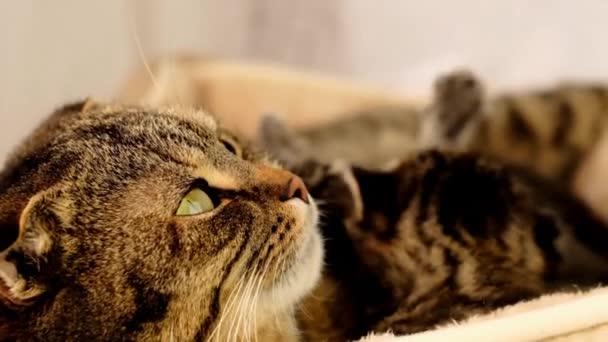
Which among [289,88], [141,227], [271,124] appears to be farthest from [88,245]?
[289,88]

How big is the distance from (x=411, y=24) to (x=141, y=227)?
162cm

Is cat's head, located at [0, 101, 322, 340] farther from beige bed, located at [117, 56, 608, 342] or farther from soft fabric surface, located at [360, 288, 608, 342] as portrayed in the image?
beige bed, located at [117, 56, 608, 342]

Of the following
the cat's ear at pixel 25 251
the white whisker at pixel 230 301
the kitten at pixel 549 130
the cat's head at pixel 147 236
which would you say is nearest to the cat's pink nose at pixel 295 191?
the cat's head at pixel 147 236

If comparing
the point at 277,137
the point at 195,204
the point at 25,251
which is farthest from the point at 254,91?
the point at 25,251

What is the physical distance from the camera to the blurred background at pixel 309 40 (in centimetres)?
166

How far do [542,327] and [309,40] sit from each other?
65.6 inches

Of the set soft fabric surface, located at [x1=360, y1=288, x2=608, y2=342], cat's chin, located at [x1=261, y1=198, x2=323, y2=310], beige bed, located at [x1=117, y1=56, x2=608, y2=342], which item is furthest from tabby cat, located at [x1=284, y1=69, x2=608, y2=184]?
soft fabric surface, located at [x1=360, y1=288, x2=608, y2=342]

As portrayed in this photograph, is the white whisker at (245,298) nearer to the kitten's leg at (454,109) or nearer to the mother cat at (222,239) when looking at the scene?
the mother cat at (222,239)

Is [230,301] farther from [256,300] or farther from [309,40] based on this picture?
[309,40]

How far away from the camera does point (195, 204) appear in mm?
768

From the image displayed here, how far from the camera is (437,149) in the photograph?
1.08 m

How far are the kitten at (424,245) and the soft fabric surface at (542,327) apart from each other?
0.14m

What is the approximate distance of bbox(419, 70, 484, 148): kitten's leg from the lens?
1324 millimetres

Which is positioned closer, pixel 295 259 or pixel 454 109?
pixel 295 259
